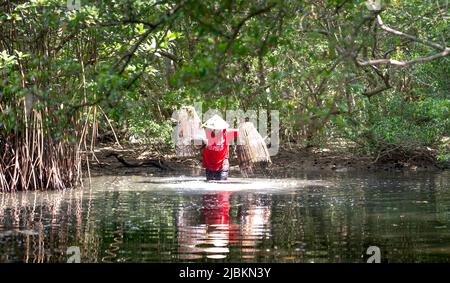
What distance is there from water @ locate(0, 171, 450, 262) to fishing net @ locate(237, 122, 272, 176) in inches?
115

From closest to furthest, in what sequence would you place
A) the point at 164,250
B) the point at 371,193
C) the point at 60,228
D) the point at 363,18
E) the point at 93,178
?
the point at 363,18
the point at 164,250
the point at 60,228
the point at 371,193
the point at 93,178

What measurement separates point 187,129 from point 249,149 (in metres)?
2.33

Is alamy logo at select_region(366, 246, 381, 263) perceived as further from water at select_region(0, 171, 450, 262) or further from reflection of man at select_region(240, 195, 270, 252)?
reflection of man at select_region(240, 195, 270, 252)

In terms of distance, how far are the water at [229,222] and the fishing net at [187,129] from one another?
4.25 meters

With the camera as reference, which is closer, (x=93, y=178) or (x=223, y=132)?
(x=223, y=132)

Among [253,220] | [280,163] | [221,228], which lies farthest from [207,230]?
[280,163]

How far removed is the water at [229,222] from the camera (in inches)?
368

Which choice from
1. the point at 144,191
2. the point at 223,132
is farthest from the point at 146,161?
the point at 144,191

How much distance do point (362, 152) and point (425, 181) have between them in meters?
4.50

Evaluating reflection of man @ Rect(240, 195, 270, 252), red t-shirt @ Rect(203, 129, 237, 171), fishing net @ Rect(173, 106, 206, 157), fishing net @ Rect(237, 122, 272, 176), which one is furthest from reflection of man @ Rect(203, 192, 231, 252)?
fishing net @ Rect(173, 106, 206, 157)

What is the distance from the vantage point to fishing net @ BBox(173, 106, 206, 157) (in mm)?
22422

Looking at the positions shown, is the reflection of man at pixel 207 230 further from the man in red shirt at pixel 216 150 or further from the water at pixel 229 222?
the man in red shirt at pixel 216 150

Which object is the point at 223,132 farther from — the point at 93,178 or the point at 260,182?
the point at 93,178
